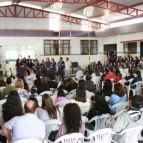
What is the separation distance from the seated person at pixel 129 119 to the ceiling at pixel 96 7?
443 inches

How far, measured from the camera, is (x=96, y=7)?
1551 cm

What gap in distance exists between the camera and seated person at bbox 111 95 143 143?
3.30 m

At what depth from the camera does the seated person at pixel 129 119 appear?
10.8 feet

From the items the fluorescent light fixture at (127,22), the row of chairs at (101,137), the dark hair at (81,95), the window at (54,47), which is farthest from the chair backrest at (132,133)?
the window at (54,47)

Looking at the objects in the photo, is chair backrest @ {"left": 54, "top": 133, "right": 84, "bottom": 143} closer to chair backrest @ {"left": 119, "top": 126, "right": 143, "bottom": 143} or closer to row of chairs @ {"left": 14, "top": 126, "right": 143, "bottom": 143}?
row of chairs @ {"left": 14, "top": 126, "right": 143, "bottom": 143}

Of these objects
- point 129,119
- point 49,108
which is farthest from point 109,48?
point 129,119

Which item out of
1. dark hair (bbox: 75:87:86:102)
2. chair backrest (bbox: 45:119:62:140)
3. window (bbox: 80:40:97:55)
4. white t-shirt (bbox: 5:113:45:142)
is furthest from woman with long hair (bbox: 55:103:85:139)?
window (bbox: 80:40:97:55)

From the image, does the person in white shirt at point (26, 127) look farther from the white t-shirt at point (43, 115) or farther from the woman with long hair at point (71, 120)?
the white t-shirt at point (43, 115)

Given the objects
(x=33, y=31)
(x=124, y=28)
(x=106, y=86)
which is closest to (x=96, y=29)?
(x=124, y=28)

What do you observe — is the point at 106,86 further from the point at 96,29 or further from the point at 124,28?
the point at 96,29

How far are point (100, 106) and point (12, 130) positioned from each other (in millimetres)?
1627

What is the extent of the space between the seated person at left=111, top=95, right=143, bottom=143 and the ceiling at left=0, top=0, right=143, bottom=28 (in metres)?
11.2

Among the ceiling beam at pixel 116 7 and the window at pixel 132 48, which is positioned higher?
the ceiling beam at pixel 116 7

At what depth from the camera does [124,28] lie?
17.2 meters
